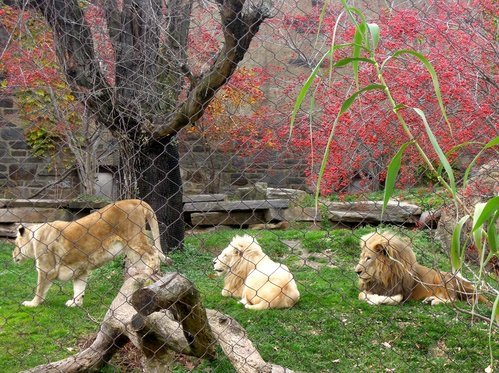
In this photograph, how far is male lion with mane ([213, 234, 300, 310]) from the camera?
482 cm

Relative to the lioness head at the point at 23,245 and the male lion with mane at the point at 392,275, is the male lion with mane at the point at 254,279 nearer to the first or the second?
the male lion with mane at the point at 392,275

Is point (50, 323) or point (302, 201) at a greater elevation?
point (50, 323)

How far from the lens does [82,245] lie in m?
5.53

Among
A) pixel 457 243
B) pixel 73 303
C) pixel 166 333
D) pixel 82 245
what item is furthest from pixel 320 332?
pixel 457 243

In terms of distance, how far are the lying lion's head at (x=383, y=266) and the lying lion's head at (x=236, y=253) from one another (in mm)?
858

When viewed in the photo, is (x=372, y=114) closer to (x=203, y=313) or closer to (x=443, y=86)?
(x=443, y=86)

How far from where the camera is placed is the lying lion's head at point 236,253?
5355 mm

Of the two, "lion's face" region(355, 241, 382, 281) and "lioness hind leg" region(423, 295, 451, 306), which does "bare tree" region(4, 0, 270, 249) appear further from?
"lioness hind leg" region(423, 295, 451, 306)

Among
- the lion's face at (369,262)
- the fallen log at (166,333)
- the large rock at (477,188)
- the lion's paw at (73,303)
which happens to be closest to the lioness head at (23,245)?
the lion's paw at (73,303)

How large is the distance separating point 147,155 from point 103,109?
1.79 ft

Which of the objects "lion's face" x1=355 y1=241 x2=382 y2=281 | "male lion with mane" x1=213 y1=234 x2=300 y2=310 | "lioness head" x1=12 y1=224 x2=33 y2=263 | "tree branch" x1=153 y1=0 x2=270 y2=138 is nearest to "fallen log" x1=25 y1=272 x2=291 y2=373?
"male lion with mane" x1=213 y1=234 x2=300 y2=310

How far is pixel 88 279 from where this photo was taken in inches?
241

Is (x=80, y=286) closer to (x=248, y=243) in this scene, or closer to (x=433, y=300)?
(x=248, y=243)

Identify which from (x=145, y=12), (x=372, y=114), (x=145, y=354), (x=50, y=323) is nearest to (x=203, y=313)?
(x=145, y=354)
